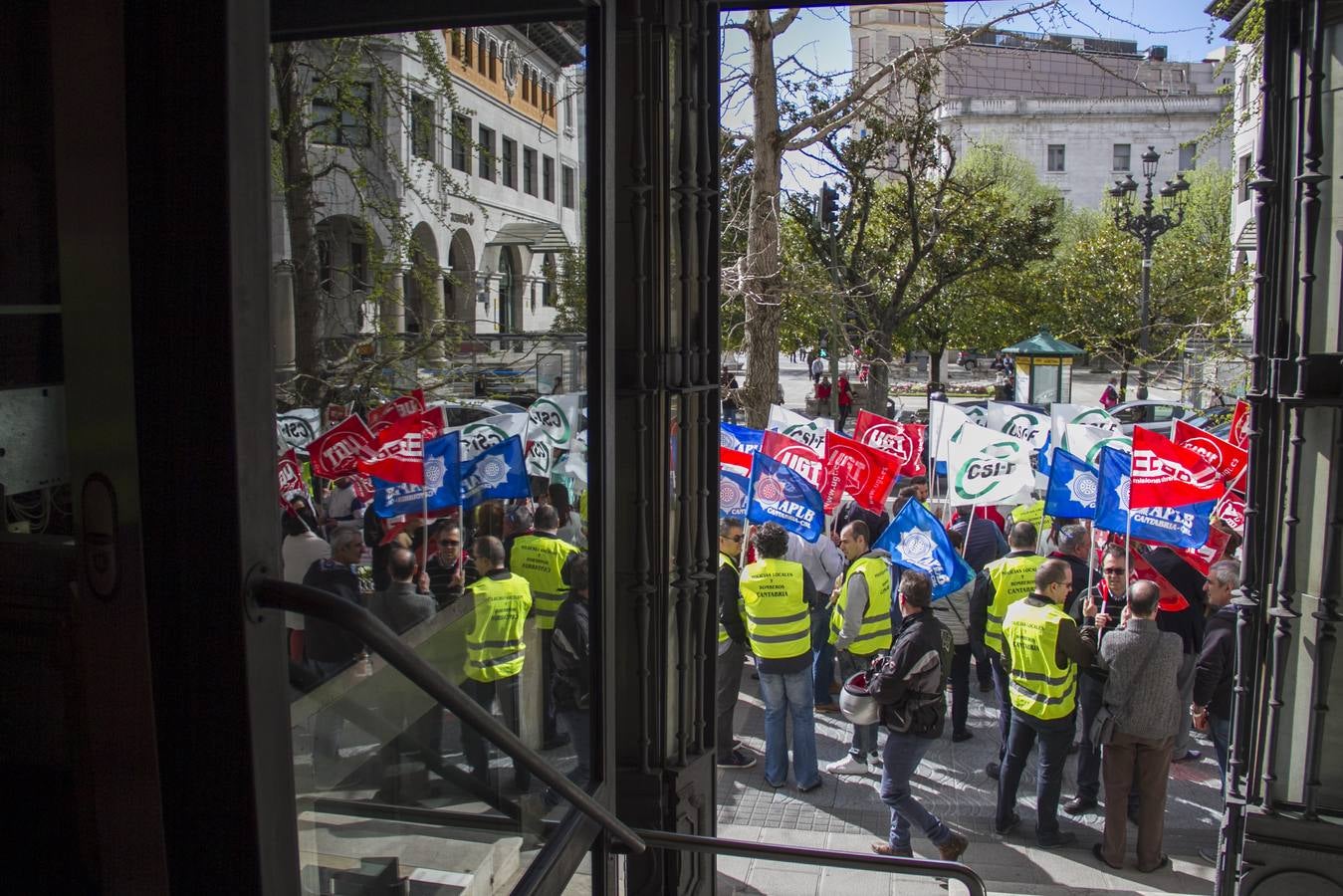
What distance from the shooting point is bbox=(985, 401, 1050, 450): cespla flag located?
1425 centimetres

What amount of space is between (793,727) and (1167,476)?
3526mm

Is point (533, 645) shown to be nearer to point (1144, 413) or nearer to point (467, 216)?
point (467, 216)

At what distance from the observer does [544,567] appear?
10.1 ft

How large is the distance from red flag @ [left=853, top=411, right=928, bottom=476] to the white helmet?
585 cm

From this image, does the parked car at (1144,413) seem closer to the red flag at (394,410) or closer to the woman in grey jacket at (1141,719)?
the woman in grey jacket at (1141,719)

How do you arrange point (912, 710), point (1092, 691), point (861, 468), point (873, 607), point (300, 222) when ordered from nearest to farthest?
point (300, 222), point (912, 710), point (1092, 691), point (873, 607), point (861, 468)

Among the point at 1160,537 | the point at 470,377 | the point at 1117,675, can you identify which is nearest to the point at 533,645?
the point at 470,377

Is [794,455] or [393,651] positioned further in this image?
[794,455]

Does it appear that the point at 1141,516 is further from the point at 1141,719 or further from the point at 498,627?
the point at 498,627

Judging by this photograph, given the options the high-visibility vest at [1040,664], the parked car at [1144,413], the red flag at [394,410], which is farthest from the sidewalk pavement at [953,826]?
the parked car at [1144,413]

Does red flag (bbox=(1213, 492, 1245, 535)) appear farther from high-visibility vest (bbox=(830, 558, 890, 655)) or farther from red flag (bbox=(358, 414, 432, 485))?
red flag (bbox=(358, 414, 432, 485))

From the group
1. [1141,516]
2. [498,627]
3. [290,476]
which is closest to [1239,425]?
[1141,516]

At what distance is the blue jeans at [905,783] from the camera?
23.6ft

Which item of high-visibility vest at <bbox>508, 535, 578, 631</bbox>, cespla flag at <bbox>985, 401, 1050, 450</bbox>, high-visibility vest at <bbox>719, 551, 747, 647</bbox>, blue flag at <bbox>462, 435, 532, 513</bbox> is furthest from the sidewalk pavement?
cespla flag at <bbox>985, 401, 1050, 450</bbox>
